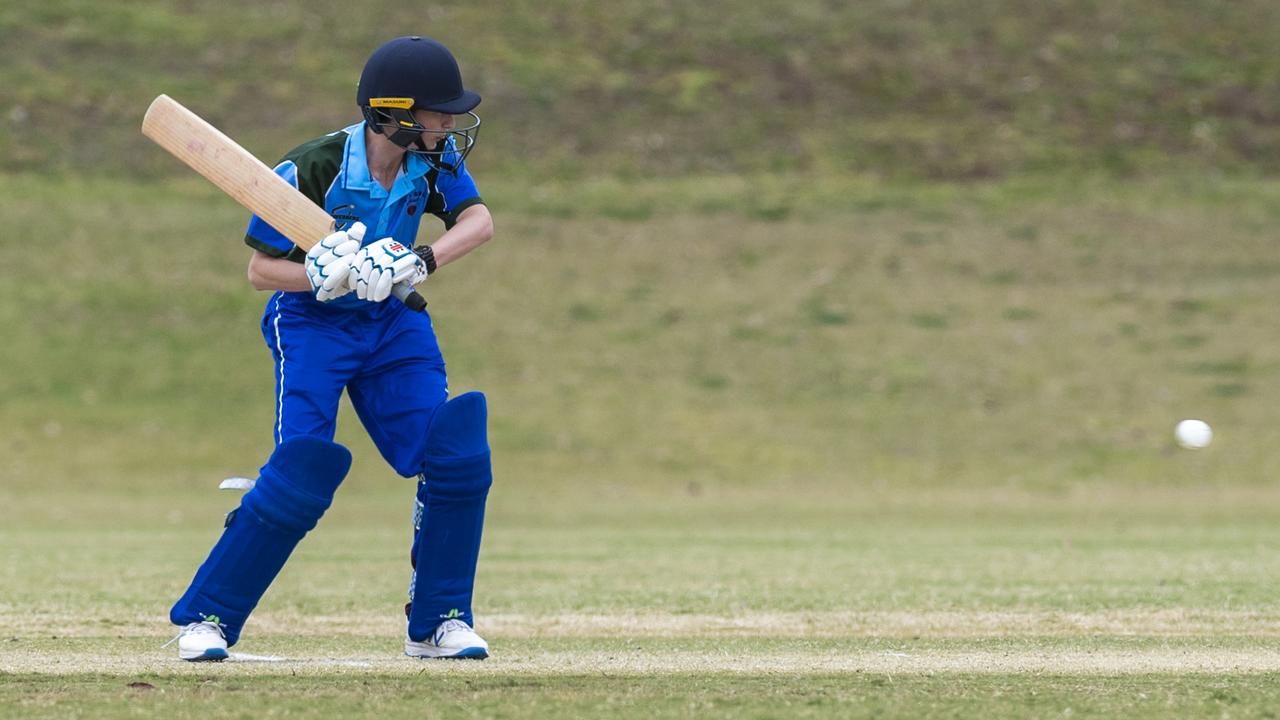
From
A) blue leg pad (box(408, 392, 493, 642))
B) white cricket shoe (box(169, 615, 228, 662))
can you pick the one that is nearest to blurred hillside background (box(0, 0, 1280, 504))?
blue leg pad (box(408, 392, 493, 642))

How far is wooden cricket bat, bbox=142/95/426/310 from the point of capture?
229 inches

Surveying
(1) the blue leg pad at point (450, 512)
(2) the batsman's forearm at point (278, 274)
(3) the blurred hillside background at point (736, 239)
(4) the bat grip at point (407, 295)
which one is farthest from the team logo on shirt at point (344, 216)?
(3) the blurred hillside background at point (736, 239)

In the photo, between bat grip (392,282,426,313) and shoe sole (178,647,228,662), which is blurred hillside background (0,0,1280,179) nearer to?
bat grip (392,282,426,313)

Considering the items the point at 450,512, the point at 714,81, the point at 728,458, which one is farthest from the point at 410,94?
the point at 714,81

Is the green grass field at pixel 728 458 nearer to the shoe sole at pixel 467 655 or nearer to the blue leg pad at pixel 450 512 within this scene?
the shoe sole at pixel 467 655

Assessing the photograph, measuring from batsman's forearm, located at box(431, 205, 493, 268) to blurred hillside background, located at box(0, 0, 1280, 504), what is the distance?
1454cm

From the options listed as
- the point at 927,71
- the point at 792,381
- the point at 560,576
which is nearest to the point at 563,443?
the point at 792,381

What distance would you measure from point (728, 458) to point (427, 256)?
51.7ft

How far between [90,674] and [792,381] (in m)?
18.6

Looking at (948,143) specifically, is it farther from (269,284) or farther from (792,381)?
(269,284)

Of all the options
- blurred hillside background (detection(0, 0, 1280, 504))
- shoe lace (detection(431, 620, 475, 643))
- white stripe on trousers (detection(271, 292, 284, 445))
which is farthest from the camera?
blurred hillside background (detection(0, 0, 1280, 504))

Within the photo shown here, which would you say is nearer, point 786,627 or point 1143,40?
point 786,627

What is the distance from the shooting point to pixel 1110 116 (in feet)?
104

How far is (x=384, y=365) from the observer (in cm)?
604
